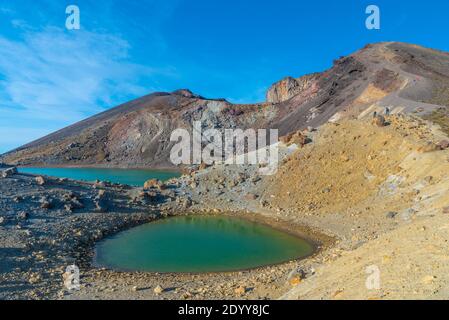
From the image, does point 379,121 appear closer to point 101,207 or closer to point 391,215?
point 391,215

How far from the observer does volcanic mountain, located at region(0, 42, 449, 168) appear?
175 ft

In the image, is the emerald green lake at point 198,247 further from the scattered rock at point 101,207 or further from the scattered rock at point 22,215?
the scattered rock at point 22,215

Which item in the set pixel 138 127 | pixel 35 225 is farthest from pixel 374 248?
pixel 138 127

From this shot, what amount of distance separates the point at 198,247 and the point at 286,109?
7168 centimetres

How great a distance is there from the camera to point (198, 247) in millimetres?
23188

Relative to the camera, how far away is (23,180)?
30.3 metres

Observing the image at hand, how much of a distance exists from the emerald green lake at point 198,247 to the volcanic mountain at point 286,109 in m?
20.7

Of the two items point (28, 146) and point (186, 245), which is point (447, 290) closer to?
point (186, 245)

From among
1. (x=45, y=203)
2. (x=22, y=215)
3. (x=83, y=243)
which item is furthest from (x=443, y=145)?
(x=22, y=215)

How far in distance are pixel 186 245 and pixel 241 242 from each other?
3478 mm

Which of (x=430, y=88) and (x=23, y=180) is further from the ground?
(x=430, y=88)

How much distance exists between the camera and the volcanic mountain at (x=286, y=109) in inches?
2105

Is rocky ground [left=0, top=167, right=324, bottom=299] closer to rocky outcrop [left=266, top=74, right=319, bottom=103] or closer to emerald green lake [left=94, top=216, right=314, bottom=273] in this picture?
emerald green lake [left=94, top=216, right=314, bottom=273]

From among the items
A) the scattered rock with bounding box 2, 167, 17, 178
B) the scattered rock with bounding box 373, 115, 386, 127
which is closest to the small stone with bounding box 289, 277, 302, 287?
the scattered rock with bounding box 373, 115, 386, 127
